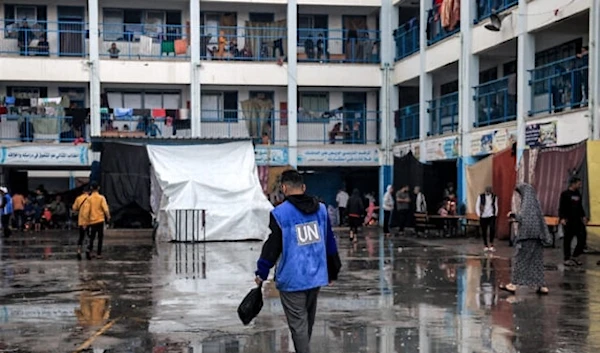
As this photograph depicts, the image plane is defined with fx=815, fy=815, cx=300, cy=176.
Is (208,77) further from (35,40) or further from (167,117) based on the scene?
(35,40)

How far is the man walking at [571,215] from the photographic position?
51.8 ft

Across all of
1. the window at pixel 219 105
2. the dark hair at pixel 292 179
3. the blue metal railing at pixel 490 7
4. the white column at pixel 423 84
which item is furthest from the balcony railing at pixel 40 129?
the dark hair at pixel 292 179

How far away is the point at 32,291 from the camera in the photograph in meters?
12.6

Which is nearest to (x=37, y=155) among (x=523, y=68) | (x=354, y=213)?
(x=354, y=213)

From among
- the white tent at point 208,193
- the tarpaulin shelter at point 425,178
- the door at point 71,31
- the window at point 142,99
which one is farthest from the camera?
the window at point 142,99

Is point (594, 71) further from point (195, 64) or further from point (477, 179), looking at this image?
point (195, 64)

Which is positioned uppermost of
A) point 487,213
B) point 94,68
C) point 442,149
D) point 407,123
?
point 94,68

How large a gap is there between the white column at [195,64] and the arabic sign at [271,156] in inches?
109

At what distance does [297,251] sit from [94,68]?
93.9ft

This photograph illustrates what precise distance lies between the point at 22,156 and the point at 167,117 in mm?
6037

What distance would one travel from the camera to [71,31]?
34.2 meters

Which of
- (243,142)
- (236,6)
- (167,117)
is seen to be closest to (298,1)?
(236,6)

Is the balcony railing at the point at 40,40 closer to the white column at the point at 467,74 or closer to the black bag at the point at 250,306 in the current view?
the white column at the point at 467,74

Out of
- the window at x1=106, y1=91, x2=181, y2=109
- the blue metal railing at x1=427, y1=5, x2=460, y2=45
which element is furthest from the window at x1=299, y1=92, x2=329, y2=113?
the blue metal railing at x1=427, y1=5, x2=460, y2=45
